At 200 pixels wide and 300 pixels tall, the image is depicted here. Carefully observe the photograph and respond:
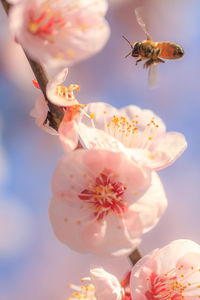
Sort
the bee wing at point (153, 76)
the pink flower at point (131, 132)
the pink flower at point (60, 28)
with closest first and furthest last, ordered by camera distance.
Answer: the pink flower at point (60, 28)
the pink flower at point (131, 132)
the bee wing at point (153, 76)

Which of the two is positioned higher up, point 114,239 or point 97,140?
point 97,140

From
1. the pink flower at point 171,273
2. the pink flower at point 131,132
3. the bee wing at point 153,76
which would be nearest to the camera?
the pink flower at point 131,132

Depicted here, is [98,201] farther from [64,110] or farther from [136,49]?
[136,49]

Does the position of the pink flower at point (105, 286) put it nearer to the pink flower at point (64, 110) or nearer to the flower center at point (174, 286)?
the flower center at point (174, 286)

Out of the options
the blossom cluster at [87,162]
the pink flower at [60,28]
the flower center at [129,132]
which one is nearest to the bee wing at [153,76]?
the flower center at [129,132]

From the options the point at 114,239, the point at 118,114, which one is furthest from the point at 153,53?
the point at 114,239

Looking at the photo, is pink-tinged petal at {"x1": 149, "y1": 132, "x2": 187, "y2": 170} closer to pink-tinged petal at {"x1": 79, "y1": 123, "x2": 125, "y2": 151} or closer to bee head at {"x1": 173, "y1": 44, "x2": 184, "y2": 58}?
pink-tinged petal at {"x1": 79, "y1": 123, "x2": 125, "y2": 151}

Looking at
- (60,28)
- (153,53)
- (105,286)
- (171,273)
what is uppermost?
(60,28)
